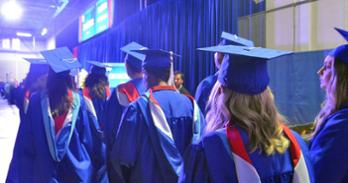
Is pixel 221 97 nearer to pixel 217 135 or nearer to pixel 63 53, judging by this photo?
pixel 217 135

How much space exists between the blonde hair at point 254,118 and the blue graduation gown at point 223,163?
3 centimetres

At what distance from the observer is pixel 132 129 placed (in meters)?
2.09

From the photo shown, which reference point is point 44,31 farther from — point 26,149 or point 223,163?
point 223,163

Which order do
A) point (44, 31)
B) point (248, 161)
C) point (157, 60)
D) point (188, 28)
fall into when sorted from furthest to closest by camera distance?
point (44, 31) → point (188, 28) → point (157, 60) → point (248, 161)

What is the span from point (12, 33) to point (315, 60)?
24.2m

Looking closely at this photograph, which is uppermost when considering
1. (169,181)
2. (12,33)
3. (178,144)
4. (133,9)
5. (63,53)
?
(12,33)

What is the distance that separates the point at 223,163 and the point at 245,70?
35cm

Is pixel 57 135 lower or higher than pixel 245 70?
lower

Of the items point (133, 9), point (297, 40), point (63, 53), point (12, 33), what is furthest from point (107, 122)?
point (12, 33)

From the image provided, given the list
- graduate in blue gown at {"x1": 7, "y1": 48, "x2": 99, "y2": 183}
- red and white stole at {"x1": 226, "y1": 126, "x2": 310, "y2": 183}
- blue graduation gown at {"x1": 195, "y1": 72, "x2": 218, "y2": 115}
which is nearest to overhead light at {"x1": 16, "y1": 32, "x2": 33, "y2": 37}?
blue graduation gown at {"x1": 195, "y1": 72, "x2": 218, "y2": 115}

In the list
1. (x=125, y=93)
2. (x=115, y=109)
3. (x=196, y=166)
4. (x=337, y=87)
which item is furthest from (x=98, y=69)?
(x=196, y=166)

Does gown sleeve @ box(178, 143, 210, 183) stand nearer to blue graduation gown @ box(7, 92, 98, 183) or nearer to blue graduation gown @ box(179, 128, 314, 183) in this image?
blue graduation gown @ box(179, 128, 314, 183)

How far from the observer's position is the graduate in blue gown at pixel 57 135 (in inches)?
88.2

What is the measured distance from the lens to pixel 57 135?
7.43 ft
